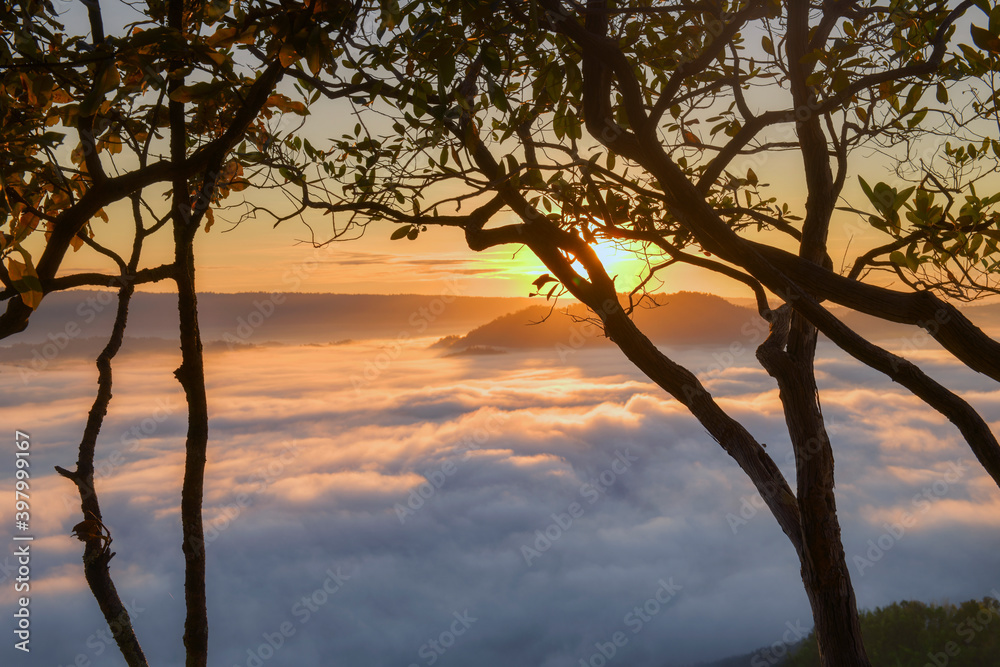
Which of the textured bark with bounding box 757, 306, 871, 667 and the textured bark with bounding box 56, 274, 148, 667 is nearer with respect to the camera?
the textured bark with bounding box 56, 274, 148, 667

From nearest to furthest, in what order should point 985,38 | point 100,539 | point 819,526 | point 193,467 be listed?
point 985,38, point 100,539, point 193,467, point 819,526

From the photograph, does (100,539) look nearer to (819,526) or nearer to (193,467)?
(193,467)

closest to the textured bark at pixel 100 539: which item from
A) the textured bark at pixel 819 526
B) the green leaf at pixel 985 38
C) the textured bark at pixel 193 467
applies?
the textured bark at pixel 193 467

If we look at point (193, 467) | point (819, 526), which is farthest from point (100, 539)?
point (819, 526)

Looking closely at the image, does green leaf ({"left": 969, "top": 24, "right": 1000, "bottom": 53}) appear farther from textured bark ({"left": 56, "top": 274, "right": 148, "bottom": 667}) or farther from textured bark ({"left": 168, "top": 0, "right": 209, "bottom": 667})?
textured bark ({"left": 56, "top": 274, "right": 148, "bottom": 667})

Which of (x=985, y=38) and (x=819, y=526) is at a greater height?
(x=985, y=38)

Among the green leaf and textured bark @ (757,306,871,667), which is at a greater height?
the green leaf

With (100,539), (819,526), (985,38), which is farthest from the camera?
(819,526)

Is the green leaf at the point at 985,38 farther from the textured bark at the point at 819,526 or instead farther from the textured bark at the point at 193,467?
the textured bark at the point at 193,467

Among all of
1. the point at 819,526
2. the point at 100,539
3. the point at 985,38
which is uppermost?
the point at 985,38

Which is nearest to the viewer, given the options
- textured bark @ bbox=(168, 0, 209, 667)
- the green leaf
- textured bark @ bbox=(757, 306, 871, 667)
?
the green leaf

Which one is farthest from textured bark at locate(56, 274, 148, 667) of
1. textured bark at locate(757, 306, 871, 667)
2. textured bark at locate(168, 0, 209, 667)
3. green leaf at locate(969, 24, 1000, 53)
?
green leaf at locate(969, 24, 1000, 53)

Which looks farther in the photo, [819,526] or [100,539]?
[819,526]

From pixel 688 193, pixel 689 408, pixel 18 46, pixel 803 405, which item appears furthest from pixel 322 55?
pixel 803 405
